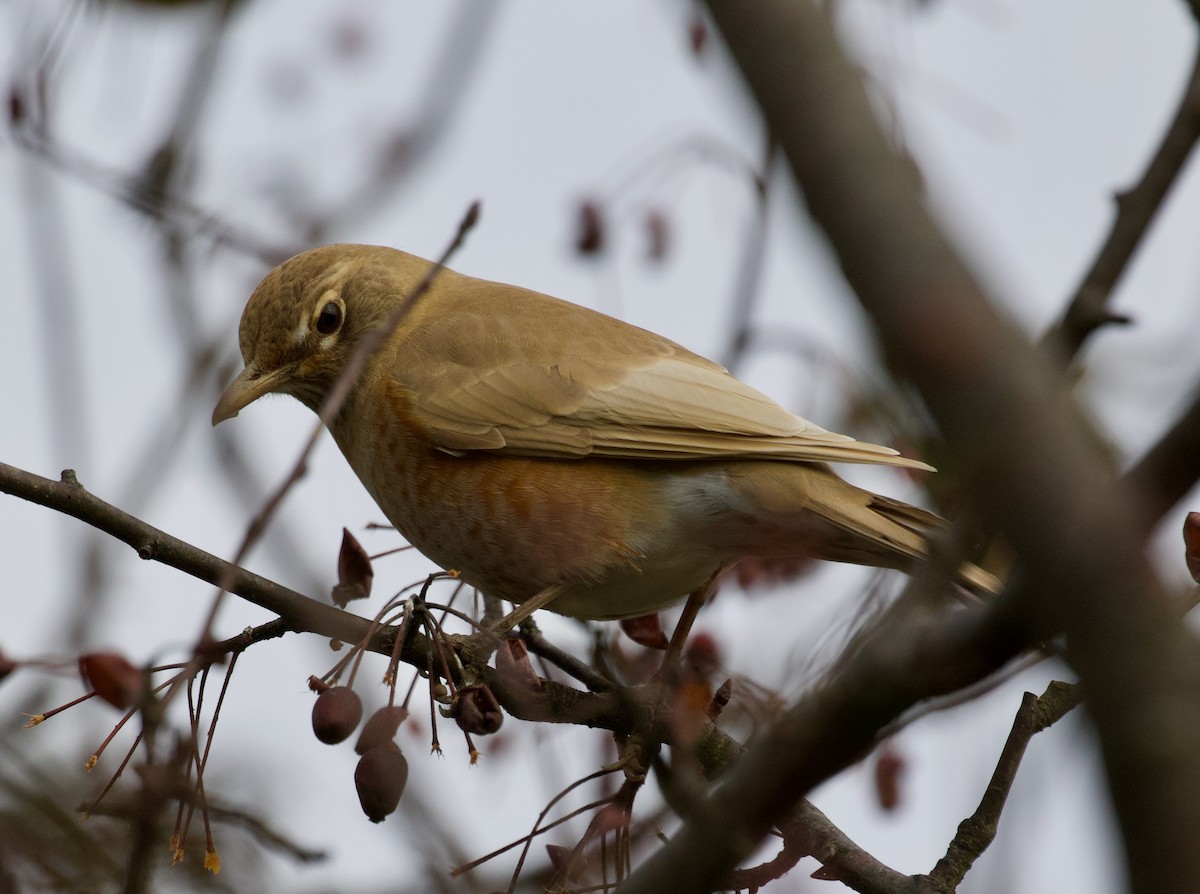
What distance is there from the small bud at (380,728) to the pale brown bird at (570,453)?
1.50m

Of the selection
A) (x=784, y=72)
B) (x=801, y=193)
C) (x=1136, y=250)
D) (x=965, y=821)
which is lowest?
(x=965, y=821)

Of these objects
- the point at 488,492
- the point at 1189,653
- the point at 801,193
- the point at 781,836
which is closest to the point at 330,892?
the point at 781,836

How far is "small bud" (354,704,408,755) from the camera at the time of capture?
9.50 ft

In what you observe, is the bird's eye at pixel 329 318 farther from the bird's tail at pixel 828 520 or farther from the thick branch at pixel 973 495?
the thick branch at pixel 973 495

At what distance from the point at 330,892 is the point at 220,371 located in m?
2.55

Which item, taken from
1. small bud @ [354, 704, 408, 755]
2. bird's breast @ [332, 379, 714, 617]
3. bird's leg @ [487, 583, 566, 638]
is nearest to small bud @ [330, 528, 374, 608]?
bird's leg @ [487, 583, 566, 638]

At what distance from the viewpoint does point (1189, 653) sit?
129 cm

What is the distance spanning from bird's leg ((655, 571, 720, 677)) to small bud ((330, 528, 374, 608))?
112 cm

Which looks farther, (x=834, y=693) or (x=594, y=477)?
(x=594, y=477)

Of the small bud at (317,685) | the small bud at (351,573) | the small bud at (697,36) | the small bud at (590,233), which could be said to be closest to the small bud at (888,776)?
the small bud at (351,573)

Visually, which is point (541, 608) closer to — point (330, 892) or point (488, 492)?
point (488, 492)

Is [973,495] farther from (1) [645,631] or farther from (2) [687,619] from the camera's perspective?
(2) [687,619]

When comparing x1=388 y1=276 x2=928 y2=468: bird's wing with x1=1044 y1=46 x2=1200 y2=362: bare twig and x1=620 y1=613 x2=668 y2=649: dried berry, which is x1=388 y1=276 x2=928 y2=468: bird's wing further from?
x1=1044 y1=46 x2=1200 y2=362: bare twig

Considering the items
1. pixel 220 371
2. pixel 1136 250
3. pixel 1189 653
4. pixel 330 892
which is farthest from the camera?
pixel 220 371
